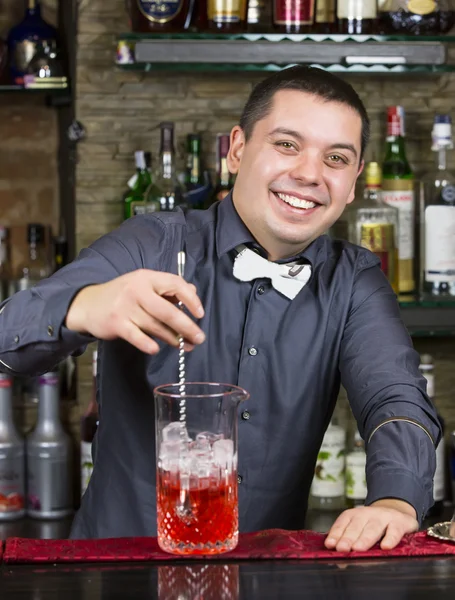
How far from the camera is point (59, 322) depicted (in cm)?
131

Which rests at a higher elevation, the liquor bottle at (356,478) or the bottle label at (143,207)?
the bottle label at (143,207)

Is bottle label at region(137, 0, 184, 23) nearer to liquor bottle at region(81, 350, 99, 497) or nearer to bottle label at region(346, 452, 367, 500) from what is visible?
liquor bottle at region(81, 350, 99, 497)

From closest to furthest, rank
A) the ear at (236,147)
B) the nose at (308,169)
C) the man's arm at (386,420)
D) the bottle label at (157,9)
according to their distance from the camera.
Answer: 1. the man's arm at (386,420)
2. the nose at (308,169)
3. the ear at (236,147)
4. the bottle label at (157,9)

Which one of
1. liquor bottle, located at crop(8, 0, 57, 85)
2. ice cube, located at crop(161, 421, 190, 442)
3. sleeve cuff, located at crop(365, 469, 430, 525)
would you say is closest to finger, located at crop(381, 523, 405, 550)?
sleeve cuff, located at crop(365, 469, 430, 525)

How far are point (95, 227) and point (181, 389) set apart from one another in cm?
137

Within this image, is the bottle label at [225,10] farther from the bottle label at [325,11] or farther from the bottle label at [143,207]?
the bottle label at [143,207]

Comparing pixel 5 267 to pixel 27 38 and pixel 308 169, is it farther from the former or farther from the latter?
pixel 308 169

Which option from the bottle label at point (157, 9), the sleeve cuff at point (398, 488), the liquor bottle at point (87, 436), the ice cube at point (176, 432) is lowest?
the liquor bottle at point (87, 436)

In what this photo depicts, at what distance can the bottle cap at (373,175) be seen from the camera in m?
2.37

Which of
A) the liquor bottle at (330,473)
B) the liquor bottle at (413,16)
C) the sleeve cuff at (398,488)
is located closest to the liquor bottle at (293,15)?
the liquor bottle at (413,16)

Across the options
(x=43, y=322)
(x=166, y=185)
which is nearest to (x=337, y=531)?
(x=43, y=322)

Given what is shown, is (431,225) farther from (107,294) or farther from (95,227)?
(107,294)

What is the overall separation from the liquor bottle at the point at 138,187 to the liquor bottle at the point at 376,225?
458 mm

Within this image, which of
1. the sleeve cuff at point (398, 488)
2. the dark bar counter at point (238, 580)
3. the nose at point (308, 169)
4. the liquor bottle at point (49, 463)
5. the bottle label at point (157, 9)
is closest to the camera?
the dark bar counter at point (238, 580)
